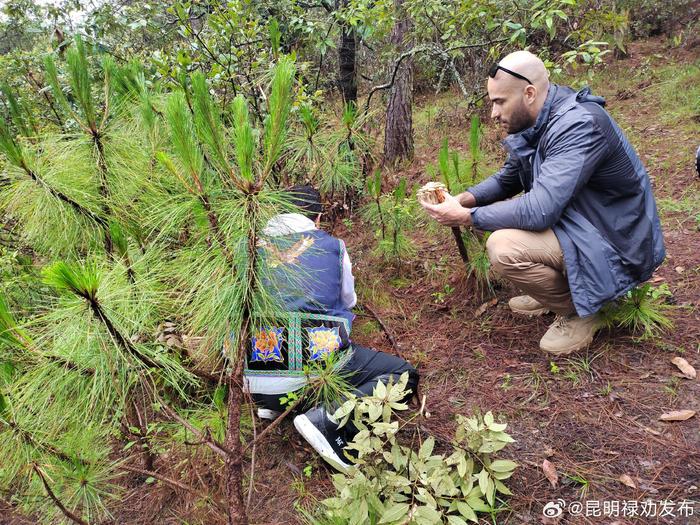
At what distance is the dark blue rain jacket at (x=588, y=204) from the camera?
2107 mm

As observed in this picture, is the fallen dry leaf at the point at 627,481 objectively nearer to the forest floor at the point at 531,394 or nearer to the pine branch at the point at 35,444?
the forest floor at the point at 531,394

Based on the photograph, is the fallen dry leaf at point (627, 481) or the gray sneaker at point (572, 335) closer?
the fallen dry leaf at point (627, 481)

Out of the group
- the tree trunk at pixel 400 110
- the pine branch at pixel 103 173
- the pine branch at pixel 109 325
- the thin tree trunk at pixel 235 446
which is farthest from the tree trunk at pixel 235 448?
the tree trunk at pixel 400 110

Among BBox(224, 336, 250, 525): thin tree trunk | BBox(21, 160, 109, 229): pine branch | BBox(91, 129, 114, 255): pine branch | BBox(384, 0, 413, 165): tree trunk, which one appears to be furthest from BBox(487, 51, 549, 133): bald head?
BBox(384, 0, 413, 165): tree trunk

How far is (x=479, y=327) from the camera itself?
9.26 ft

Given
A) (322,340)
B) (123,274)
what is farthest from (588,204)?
(123,274)

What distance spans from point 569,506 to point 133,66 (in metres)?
2.98

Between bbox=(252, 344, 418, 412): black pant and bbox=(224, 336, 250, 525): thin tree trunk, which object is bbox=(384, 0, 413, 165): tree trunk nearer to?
bbox=(252, 344, 418, 412): black pant

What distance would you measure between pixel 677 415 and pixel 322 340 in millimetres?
1611

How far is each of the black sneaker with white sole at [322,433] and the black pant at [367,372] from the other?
4.2 inches

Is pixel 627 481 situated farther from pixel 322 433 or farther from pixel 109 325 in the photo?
pixel 109 325

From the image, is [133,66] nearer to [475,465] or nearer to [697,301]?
[475,465]

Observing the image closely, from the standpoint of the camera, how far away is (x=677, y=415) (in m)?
1.98

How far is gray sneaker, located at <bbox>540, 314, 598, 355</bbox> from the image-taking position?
7.90 ft
